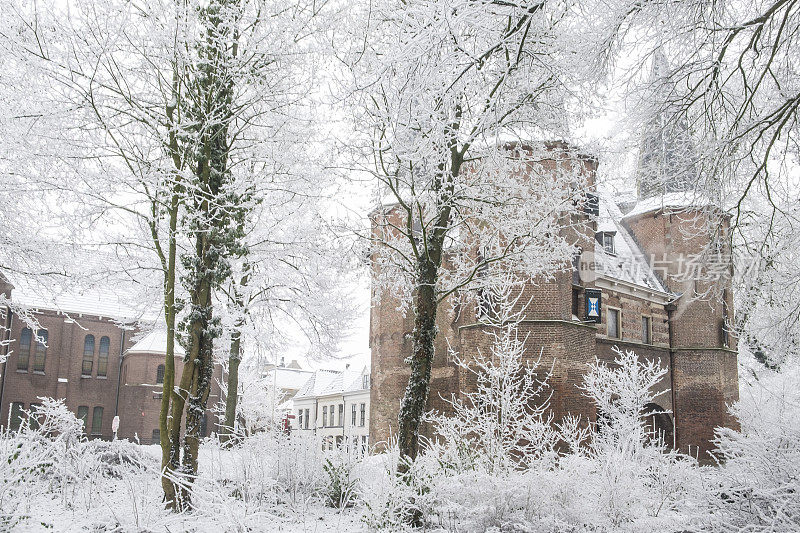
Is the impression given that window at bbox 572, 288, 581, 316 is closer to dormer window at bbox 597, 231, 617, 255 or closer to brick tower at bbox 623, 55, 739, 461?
brick tower at bbox 623, 55, 739, 461

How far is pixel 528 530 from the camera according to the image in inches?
302

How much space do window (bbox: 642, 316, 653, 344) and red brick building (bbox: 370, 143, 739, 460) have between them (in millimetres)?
44

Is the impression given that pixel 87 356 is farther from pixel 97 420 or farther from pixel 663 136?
pixel 663 136

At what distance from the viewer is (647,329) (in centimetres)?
2778

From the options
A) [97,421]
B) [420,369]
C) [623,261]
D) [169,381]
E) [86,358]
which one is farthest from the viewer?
[86,358]

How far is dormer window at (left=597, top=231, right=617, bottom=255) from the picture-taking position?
27500 millimetres

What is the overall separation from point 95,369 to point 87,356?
1029 millimetres

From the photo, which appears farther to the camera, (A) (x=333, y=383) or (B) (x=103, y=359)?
(A) (x=333, y=383)

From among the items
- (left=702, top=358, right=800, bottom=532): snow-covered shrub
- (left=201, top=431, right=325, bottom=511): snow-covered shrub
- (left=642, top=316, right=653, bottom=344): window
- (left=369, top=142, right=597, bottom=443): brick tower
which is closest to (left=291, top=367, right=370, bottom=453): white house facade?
(left=642, top=316, right=653, bottom=344): window

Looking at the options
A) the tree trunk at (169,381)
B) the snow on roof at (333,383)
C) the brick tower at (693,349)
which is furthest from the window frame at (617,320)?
the snow on roof at (333,383)

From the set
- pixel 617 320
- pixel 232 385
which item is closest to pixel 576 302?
pixel 617 320

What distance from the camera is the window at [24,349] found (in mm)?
39812

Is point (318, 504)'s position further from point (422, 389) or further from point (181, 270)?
point (181, 270)

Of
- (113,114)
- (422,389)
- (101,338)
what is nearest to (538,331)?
(422,389)
